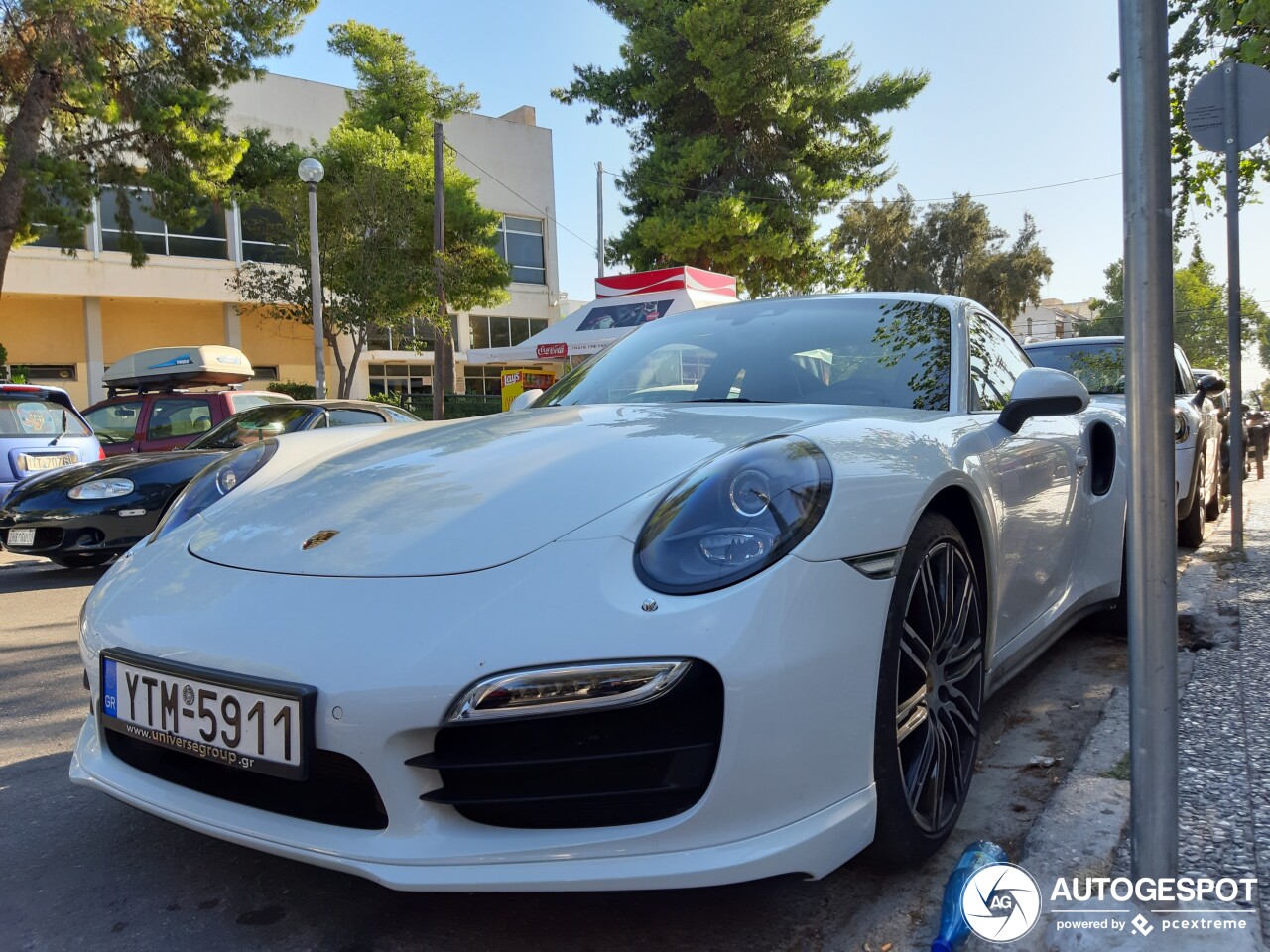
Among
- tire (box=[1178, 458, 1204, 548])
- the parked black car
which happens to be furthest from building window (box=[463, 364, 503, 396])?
tire (box=[1178, 458, 1204, 548])

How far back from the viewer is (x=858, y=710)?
1.69m

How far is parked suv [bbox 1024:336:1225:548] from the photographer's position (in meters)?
5.37

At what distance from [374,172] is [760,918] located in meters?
21.9

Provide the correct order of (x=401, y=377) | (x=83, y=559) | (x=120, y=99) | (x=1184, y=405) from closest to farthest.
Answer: (x=1184, y=405) < (x=83, y=559) < (x=120, y=99) < (x=401, y=377)

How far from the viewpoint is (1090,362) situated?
6.18m

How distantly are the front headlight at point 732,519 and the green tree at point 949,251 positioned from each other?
3929 cm

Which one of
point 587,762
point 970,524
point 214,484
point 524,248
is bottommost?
point 587,762

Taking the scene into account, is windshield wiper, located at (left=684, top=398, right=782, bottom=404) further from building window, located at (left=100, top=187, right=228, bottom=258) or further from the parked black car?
building window, located at (left=100, top=187, right=228, bottom=258)

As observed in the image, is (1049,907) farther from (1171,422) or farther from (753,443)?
(753,443)

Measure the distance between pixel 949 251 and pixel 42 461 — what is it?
1485 inches

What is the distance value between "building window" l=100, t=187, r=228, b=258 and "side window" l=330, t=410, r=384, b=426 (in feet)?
72.8

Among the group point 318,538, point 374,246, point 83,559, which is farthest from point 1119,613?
point 374,246

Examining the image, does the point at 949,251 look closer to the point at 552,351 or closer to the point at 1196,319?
the point at 1196,319

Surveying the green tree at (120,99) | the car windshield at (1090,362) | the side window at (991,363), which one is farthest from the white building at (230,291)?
the side window at (991,363)
